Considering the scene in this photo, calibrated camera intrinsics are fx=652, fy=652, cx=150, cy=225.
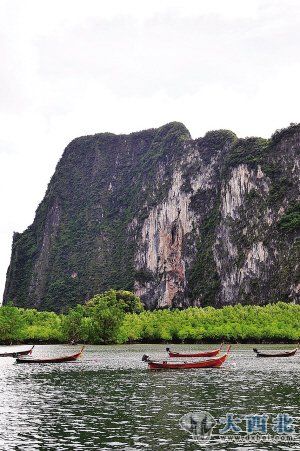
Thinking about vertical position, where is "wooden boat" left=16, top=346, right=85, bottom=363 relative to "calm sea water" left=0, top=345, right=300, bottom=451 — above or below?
above

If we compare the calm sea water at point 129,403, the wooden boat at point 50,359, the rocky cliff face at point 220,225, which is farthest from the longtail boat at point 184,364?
the rocky cliff face at point 220,225

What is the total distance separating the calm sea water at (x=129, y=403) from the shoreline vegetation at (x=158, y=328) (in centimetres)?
4326

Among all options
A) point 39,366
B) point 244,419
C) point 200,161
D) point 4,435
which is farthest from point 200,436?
point 200,161

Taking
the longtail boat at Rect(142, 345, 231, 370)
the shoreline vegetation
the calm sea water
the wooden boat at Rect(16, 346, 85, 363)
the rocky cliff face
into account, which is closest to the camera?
the calm sea water

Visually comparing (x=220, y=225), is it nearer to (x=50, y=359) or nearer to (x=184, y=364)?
(x=50, y=359)

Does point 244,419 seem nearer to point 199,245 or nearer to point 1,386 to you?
point 1,386

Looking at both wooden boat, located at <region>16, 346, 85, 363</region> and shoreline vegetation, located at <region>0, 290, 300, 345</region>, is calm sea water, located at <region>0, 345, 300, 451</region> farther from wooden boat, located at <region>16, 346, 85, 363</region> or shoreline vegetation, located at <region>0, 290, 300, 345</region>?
shoreline vegetation, located at <region>0, 290, 300, 345</region>

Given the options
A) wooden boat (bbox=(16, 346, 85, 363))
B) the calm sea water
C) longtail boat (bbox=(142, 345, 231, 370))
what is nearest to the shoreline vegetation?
wooden boat (bbox=(16, 346, 85, 363))

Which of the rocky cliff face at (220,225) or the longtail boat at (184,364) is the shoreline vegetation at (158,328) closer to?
the rocky cliff face at (220,225)

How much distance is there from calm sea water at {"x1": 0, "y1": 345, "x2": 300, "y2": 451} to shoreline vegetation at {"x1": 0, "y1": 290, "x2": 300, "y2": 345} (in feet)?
142

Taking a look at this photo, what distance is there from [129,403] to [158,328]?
71.8 meters

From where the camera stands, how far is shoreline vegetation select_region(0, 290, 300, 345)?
317ft

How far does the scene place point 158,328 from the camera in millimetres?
103250

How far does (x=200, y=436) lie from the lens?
77.8 feet
